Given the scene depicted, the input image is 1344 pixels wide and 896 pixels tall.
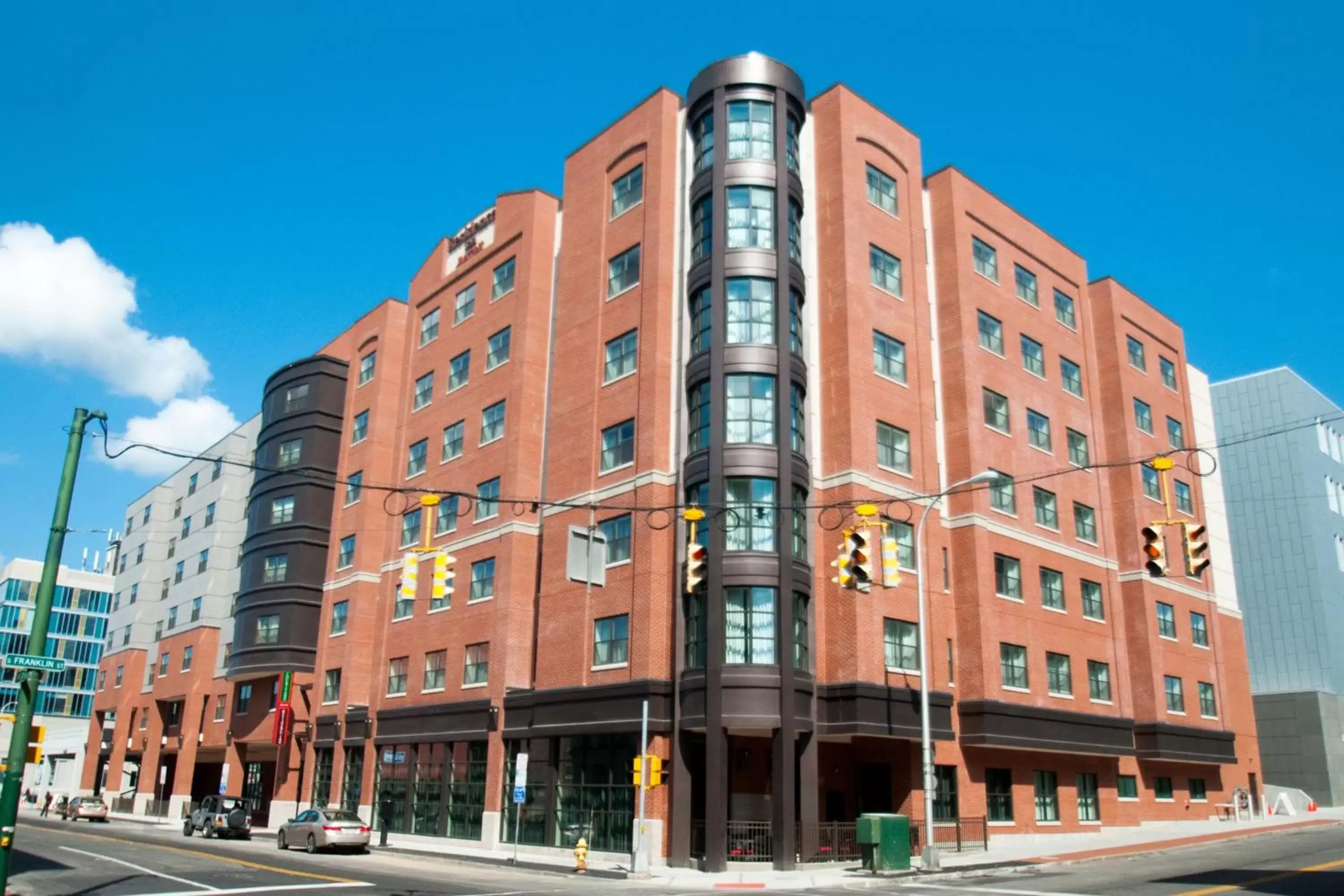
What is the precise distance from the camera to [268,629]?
5762 centimetres

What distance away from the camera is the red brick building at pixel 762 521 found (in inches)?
1369

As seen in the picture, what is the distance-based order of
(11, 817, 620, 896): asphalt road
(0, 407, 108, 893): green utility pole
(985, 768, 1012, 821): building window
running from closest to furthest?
(0, 407, 108, 893): green utility pole
(11, 817, 620, 896): asphalt road
(985, 768, 1012, 821): building window

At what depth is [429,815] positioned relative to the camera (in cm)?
4381

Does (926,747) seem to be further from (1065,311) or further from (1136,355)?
(1136,355)

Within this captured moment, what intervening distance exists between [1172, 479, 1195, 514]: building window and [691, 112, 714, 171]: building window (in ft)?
96.8

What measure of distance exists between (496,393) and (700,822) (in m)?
21.0

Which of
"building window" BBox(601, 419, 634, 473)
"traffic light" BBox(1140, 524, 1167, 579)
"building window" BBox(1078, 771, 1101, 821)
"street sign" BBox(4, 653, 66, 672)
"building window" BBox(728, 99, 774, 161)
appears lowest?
"building window" BBox(1078, 771, 1101, 821)

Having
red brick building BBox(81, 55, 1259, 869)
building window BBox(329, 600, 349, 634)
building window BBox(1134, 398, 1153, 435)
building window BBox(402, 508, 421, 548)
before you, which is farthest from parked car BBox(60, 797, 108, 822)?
building window BBox(1134, 398, 1153, 435)

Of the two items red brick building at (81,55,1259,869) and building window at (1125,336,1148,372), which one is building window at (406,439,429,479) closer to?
red brick building at (81,55,1259,869)

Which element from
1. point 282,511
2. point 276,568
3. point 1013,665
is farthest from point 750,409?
point 282,511

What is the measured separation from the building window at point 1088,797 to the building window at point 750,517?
18.7m

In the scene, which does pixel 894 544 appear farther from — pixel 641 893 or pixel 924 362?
pixel 924 362

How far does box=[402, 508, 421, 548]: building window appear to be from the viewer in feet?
162

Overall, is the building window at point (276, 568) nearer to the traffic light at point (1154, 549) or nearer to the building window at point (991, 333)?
the building window at point (991, 333)
